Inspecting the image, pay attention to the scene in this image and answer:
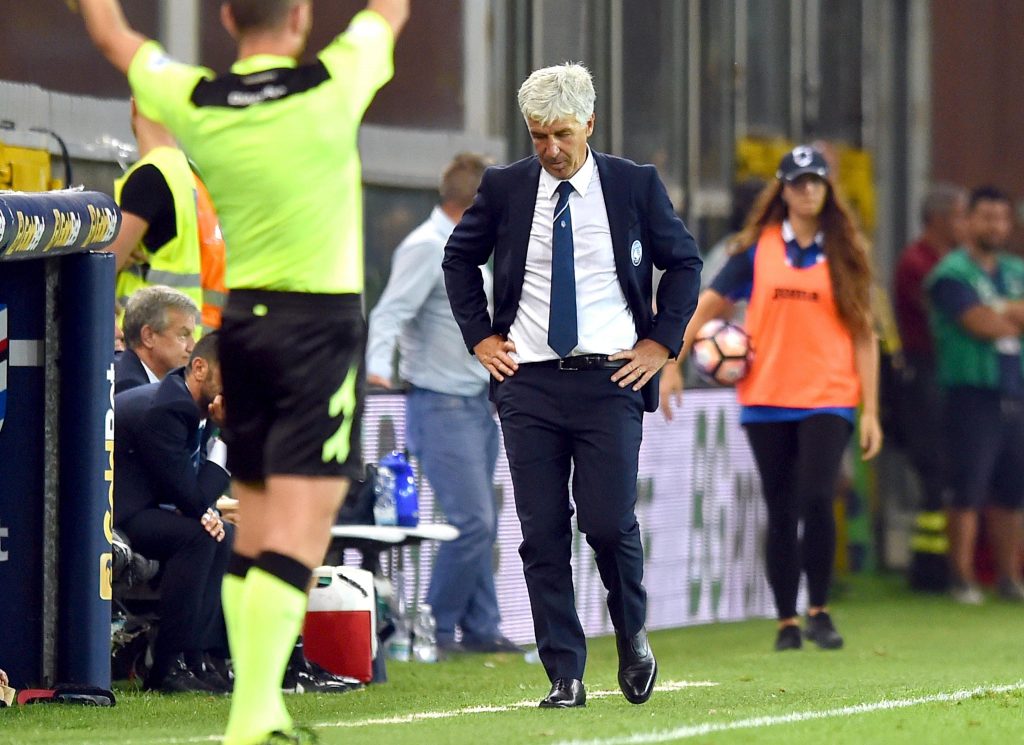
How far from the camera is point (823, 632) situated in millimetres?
9859

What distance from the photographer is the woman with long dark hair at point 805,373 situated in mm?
9688

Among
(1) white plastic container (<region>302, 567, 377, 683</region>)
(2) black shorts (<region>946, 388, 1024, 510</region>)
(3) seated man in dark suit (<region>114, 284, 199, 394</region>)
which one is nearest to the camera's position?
(3) seated man in dark suit (<region>114, 284, 199, 394</region>)

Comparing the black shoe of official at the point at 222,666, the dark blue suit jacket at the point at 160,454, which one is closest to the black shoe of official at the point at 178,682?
the black shoe of official at the point at 222,666

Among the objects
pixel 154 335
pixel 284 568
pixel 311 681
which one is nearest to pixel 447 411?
pixel 154 335

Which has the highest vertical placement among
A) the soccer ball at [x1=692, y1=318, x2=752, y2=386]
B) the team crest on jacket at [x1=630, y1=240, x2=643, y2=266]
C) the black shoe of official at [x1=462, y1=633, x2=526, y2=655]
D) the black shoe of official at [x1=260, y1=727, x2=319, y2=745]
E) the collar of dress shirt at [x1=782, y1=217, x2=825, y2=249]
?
the collar of dress shirt at [x1=782, y1=217, x2=825, y2=249]

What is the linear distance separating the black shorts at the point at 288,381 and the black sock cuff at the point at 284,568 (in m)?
0.20

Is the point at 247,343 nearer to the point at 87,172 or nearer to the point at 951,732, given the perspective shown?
the point at 951,732

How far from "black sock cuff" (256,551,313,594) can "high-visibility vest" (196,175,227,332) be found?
3.18 m

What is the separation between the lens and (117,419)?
7637mm

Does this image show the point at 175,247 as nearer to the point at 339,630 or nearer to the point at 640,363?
the point at 339,630

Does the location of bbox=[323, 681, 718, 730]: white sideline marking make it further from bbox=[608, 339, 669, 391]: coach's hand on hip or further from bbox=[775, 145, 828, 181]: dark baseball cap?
bbox=[775, 145, 828, 181]: dark baseball cap

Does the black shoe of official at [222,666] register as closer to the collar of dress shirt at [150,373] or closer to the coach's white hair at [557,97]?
the collar of dress shirt at [150,373]

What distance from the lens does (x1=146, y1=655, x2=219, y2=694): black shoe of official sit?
7.47m

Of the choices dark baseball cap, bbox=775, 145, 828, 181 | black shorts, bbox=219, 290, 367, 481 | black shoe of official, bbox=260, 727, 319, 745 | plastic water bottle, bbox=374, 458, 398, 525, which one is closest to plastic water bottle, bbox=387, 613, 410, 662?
plastic water bottle, bbox=374, 458, 398, 525
